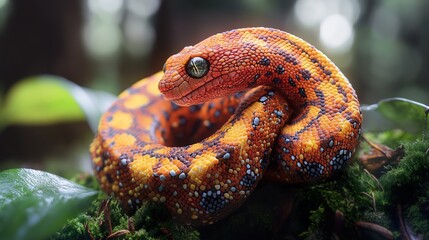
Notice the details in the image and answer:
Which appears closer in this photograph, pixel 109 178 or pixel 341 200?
pixel 341 200

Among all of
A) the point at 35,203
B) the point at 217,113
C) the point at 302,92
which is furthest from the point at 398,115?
the point at 35,203

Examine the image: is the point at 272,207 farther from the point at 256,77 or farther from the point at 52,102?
the point at 52,102

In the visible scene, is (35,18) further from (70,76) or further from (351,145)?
(351,145)

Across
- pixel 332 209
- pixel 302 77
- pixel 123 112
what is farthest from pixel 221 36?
pixel 332 209

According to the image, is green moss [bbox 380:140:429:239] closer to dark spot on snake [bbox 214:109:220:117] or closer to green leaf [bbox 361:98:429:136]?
green leaf [bbox 361:98:429:136]

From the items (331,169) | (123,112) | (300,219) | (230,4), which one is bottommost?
(300,219)

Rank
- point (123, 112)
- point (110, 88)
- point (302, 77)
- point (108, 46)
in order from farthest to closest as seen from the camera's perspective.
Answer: point (108, 46), point (110, 88), point (123, 112), point (302, 77)

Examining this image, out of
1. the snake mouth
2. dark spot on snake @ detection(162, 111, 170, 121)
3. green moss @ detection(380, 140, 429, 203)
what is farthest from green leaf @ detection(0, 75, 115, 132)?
green moss @ detection(380, 140, 429, 203)
